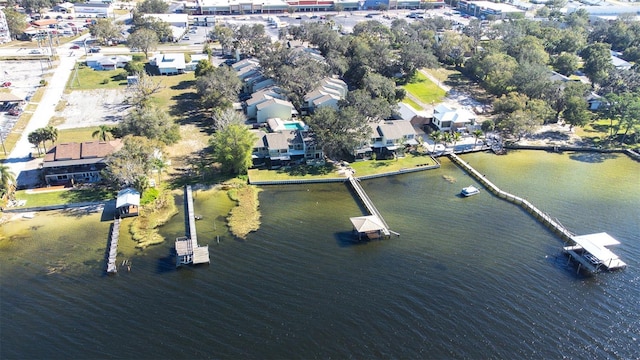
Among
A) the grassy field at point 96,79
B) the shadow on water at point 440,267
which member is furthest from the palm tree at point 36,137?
the shadow on water at point 440,267

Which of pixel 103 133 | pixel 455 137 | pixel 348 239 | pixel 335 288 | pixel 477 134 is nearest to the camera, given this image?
pixel 335 288

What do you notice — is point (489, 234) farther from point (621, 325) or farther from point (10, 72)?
point (10, 72)

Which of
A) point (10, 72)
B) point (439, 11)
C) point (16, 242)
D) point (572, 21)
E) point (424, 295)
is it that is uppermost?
point (439, 11)

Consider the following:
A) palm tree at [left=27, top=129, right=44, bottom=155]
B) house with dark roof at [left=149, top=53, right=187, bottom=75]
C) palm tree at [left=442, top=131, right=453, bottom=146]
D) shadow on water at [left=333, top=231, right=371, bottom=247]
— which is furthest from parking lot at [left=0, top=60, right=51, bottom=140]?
palm tree at [left=442, top=131, right=453, bottom=146]

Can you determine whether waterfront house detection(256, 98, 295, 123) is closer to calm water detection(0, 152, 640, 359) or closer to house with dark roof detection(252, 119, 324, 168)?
house with dark roof detection(252, 119, 324, 168)

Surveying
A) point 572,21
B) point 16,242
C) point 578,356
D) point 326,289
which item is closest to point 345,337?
point 326,289

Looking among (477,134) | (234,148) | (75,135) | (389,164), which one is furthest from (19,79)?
(477,134)

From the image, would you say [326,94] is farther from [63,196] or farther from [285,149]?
[63,196]
